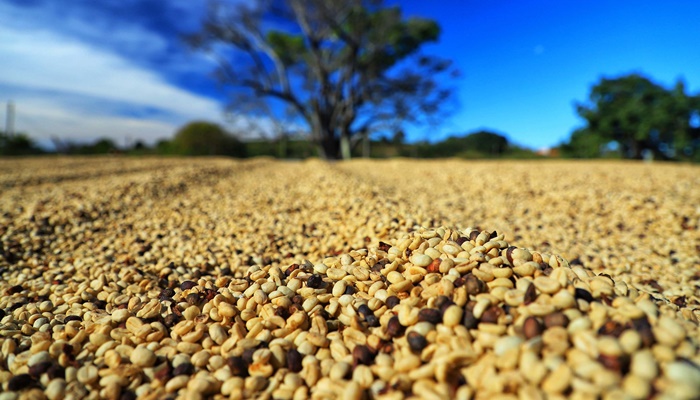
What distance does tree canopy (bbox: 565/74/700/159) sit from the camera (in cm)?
1384

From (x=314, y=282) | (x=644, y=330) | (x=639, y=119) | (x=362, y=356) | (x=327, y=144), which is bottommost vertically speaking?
(x=362, y=356)

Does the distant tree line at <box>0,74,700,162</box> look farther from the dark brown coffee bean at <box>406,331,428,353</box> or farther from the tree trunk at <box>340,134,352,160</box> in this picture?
the dark brown coffee bean at <box>406,331,428,353</box>

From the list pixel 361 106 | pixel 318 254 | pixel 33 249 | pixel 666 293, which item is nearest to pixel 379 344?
pixel 318 254

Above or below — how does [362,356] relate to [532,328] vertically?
below

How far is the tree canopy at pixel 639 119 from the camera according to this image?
1384 cm

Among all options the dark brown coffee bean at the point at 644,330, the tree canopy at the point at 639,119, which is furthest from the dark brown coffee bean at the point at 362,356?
the tree canopy at the point at 639,119

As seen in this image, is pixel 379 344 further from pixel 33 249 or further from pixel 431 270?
pixel 33 249

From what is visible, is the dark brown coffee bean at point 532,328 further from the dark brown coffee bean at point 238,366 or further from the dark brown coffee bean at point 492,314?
the dark brown coffee bean at point 238,366

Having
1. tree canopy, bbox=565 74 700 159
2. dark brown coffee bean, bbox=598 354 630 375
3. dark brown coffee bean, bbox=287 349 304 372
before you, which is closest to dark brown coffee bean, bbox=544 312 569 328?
dark brown coffee bean, bbox=598 354 630 375

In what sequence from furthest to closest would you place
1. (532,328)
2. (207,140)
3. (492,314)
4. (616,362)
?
(207,140) → (492,314) → (532,328) → (616,362)

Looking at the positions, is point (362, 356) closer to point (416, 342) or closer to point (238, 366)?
point (416, 342)

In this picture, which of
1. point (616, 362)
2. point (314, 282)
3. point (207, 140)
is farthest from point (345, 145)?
point (616, 362)

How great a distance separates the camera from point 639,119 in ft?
47.5

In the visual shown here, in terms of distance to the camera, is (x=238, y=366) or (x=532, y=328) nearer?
(x=532, y=328)
